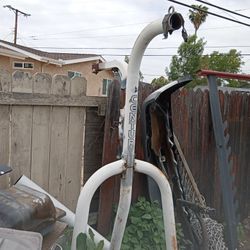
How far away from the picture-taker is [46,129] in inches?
109

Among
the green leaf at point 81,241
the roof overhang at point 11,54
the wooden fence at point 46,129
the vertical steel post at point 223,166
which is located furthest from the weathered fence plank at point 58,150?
the roof overhang at point 11,54

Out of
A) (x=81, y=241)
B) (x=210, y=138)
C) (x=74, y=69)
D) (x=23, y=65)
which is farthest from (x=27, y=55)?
(x=81, y=241)

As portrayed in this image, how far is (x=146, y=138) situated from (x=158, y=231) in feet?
→ 2.58

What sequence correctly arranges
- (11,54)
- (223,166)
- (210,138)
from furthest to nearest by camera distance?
(11,54) → (210,138) → (223,166)

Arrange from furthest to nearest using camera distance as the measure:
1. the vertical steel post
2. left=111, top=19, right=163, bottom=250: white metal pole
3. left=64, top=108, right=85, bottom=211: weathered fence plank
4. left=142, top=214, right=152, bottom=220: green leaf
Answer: the vertical steel post → left=142, top=214, right=152, bottom=220: green leaf → left=64, top=108, right=85, bottom=211: weathered fence plank → left=111, top=19, right=163, bottom=250: white metal pole

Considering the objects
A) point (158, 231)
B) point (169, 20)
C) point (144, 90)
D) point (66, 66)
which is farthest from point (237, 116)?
point (66, 66)

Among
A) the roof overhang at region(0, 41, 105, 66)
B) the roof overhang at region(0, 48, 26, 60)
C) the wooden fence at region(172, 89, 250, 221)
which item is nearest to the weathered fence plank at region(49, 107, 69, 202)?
the wooden fence at region(172, 89, 250, 221)

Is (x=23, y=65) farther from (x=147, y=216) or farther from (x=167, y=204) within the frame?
(x=167, y=204)

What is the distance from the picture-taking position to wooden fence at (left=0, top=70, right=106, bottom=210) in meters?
2.57

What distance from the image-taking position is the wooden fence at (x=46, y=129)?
2.57 m

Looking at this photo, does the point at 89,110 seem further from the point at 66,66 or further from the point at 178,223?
the point at 66,66

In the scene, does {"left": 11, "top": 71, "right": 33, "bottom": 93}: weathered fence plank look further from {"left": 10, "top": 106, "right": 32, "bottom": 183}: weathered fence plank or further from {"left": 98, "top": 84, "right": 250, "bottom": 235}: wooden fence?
{"left": 98, "top": 84, "right": 250, "bottom": 235}: wooden fence

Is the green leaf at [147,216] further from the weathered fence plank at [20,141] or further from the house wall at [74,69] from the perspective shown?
the house wall at [74,69]

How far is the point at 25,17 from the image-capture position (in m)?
37.4
